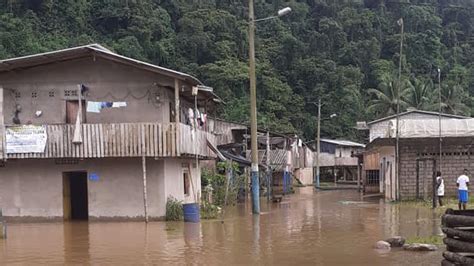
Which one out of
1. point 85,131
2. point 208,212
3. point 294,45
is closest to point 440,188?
point 208,212

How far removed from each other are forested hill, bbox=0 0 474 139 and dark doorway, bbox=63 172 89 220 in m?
33.3

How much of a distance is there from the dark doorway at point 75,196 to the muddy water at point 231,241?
1881 millimetres

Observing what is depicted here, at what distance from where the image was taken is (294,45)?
267ft

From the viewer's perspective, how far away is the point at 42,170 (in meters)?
24.7

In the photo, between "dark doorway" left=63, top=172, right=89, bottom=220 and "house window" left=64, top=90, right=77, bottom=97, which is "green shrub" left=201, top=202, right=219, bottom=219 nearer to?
"dark doorway" left=63, top=172, right=89, bottom=220

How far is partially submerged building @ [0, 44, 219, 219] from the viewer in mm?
23391

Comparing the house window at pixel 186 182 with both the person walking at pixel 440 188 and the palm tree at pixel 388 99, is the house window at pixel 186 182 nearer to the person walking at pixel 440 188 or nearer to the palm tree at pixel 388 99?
the person walking at pixel 440 188

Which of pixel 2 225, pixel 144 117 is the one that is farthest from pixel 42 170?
pixel 2 225

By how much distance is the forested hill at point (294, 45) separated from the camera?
212ft

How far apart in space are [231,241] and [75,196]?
11.4 m

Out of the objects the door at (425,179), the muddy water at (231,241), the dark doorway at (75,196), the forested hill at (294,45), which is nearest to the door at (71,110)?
the dark doorway at (75,196)

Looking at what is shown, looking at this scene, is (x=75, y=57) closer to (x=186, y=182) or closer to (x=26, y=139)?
(x=26, y=139)

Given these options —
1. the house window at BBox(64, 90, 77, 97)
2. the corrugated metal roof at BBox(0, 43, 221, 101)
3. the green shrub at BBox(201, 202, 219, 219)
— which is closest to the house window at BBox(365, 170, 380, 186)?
the green shrub at BBox(201, 202, 219, 219)

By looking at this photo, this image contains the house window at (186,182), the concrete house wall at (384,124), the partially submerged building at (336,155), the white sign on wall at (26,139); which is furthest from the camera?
the partially submerged building at (336,155)
